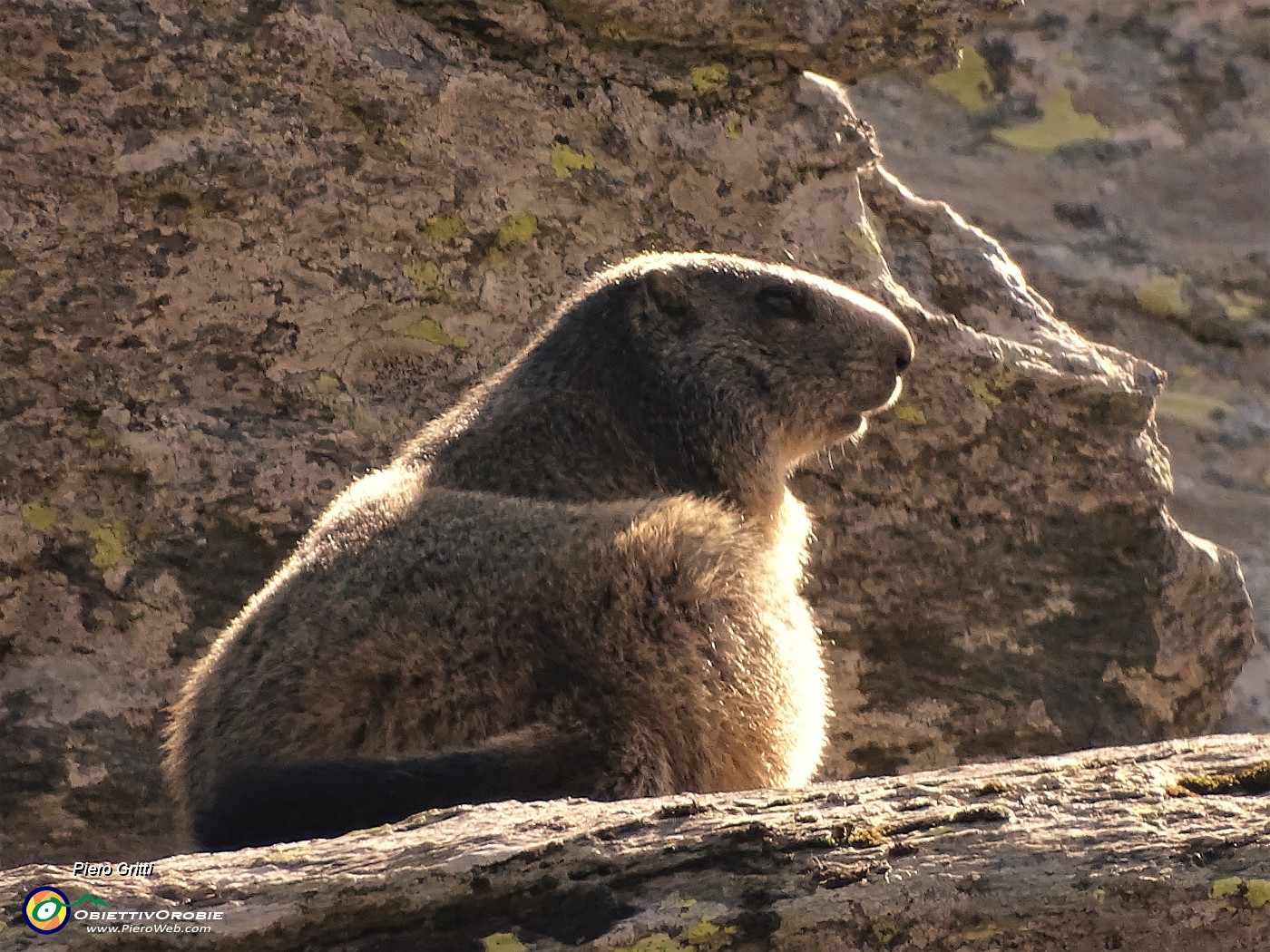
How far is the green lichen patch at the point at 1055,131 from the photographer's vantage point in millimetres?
12625

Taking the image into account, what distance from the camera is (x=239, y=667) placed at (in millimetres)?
4516

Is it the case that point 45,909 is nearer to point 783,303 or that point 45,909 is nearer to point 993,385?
point 783,303

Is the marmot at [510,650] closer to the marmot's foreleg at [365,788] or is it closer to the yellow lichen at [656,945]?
the marmot's foreleg at [365,788]

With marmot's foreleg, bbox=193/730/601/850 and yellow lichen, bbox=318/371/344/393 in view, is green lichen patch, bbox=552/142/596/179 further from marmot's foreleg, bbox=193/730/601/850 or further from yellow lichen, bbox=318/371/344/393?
marmot's foreleg, bbox=193/730/601/850

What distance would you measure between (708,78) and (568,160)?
869 mm

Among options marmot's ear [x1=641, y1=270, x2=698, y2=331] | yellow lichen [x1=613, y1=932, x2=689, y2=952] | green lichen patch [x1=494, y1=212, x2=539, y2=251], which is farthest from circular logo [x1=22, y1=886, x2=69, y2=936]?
green lichen patch [x1=494, y1=212, x2=539, y2=251]

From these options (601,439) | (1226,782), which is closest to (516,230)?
(601,439)

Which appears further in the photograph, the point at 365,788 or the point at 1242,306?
the point at 1242,306

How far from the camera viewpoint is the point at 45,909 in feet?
11.1

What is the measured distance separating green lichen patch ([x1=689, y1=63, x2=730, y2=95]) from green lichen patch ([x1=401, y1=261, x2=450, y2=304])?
1.61 m

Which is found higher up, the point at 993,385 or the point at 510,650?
the point at 993,385

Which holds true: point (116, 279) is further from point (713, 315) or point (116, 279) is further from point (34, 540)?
point (713, 315)

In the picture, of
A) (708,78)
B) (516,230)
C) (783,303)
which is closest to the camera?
(783,303)

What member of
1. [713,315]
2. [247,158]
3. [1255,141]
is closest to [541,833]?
[713,315]
